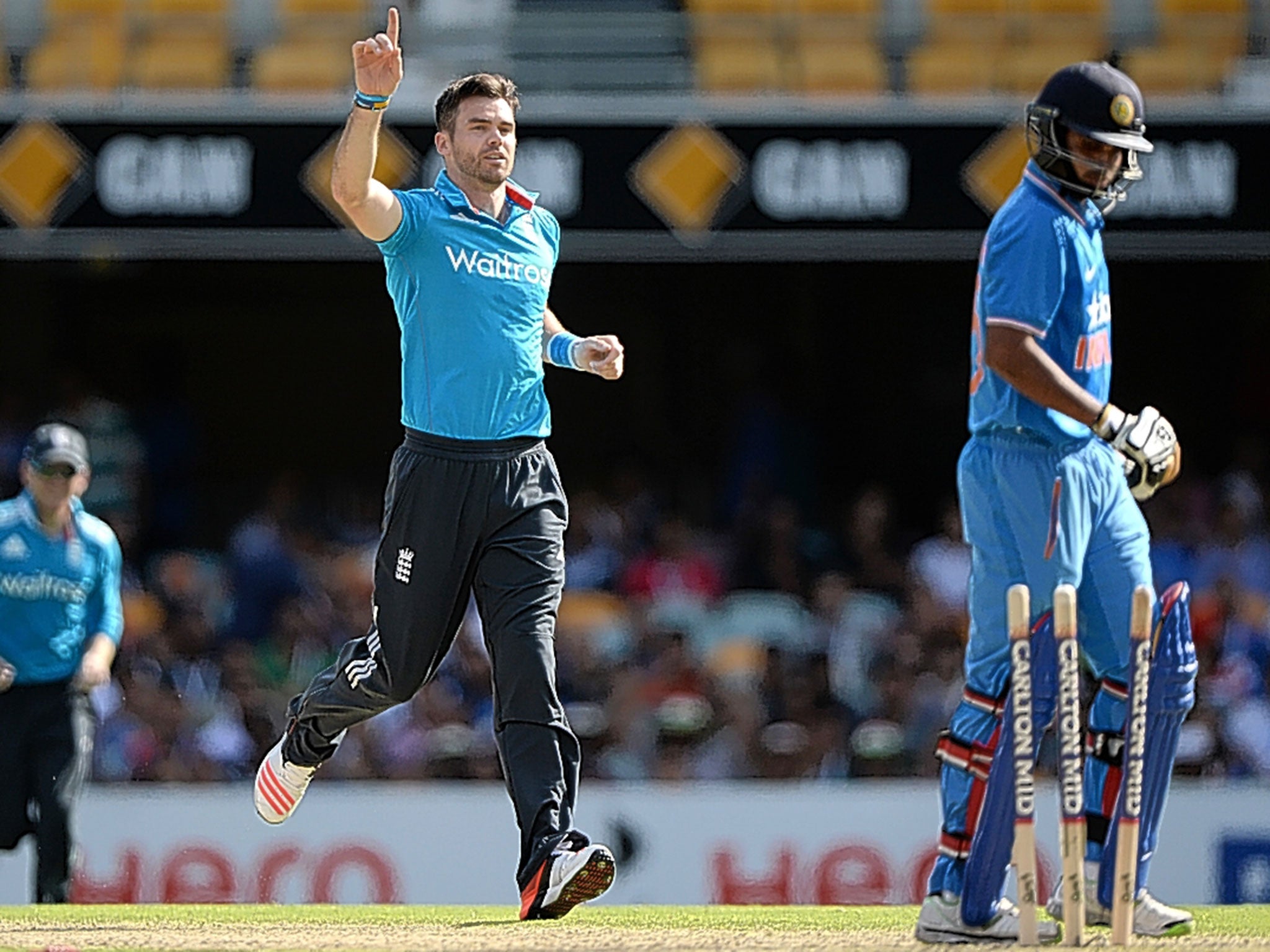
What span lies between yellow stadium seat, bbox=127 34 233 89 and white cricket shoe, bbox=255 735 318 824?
20.5 feet

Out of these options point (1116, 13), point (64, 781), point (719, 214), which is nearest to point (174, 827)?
point (64, 781)

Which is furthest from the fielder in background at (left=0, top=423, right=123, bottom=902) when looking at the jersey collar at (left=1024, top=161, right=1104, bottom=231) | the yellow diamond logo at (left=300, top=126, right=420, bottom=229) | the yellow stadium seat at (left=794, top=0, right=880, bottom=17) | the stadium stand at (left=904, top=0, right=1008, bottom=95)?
the yellow stadium seat at (left=794, top=0, right=880, bottom=17)

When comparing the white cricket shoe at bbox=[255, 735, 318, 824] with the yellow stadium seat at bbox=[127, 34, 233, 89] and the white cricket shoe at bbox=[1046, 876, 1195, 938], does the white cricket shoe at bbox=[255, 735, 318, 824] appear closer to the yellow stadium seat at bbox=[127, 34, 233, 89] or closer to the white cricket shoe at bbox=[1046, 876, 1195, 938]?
the white cricket shoe at bbox=[1046, 876, 1195, 938]

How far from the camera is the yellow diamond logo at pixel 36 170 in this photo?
10.9m

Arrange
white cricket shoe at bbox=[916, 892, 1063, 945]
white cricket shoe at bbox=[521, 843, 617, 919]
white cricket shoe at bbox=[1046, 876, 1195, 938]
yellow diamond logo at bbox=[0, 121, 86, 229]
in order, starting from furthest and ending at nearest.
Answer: yellow diamond logo at bbox=[0, 121, 86, 229] < white cricket shoe at bbox=[521, 843, 617, 919] < white cricket shoe at bbox=[1046, 876, 1195, 938] < white cricket shoe at bbox=[916, 892, 1063, 945]

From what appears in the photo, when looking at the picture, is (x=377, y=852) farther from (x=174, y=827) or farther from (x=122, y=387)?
(x=122, y=387)

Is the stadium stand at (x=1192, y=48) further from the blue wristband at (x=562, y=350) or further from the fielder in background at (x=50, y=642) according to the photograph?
the blue wristband at (x=562, y=350)

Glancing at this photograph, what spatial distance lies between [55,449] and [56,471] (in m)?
0.10

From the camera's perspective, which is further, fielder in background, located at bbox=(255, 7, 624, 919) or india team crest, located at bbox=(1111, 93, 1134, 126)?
Answer: fielder in background, located at bbox=(255, 7, 624, 919)

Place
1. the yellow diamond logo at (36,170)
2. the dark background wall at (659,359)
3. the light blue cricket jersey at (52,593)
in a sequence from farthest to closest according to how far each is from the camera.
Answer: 1. the dark background wall at (659,359)
2. the yellow diamond logo at (36,170)
3. the light blue cricket jersey at (52,593)

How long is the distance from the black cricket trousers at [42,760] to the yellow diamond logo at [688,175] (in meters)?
3.97

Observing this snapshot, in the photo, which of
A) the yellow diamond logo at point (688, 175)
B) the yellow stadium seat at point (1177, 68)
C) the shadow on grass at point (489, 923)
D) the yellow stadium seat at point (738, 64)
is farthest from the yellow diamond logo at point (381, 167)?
the shadow on grass at point (489, 923)

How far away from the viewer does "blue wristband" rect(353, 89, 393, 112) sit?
5.36 meters

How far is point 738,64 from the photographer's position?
12.1 meters
